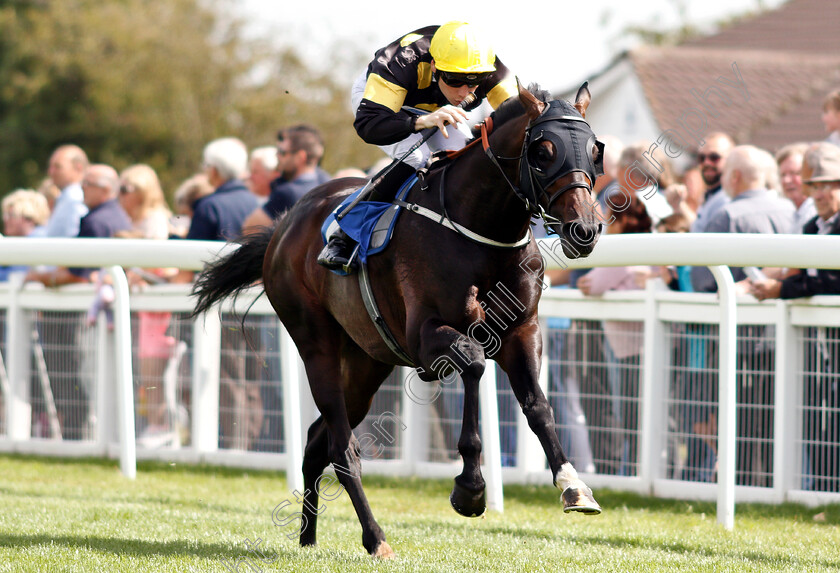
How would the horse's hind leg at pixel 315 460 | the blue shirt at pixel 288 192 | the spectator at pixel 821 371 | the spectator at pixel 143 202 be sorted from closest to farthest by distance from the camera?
the horse's hind leg at pixel 315 460, the spectator at pixel 821 371, the blue shirt at pixel 288 192, the spectator at pixel 143 202

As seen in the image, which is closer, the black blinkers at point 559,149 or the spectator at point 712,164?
the black blinkers at point 559,149

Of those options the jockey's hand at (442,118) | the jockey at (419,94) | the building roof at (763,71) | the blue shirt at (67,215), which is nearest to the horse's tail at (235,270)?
the jockey at (419,94)

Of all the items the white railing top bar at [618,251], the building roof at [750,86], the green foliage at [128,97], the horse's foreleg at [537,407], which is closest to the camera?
the horse's foreleg at [537,407]

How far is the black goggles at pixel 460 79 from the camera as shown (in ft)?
15.7

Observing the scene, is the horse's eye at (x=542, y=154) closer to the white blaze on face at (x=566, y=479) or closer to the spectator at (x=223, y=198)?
the white blaze on face at (x=566, y=479)

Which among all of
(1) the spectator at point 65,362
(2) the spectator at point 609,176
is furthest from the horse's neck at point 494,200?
(1) the spectator at point 65,362

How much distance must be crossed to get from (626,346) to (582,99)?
279cm

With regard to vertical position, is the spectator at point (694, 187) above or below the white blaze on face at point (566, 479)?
above

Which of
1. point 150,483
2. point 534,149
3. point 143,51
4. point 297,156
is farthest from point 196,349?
point 143,51

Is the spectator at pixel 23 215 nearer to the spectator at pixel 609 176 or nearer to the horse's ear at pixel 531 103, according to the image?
the spectator at pixel 609 176

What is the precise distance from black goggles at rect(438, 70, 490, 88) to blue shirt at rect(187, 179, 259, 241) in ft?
12.1

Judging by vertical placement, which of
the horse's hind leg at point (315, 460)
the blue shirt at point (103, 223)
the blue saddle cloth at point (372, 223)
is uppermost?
the blue shirt at point (103, 223)

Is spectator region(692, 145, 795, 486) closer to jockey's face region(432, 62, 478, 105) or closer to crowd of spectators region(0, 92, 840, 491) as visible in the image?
crowd of spectators region(0, 92, 840, 491)

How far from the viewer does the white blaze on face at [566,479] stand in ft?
13.4
